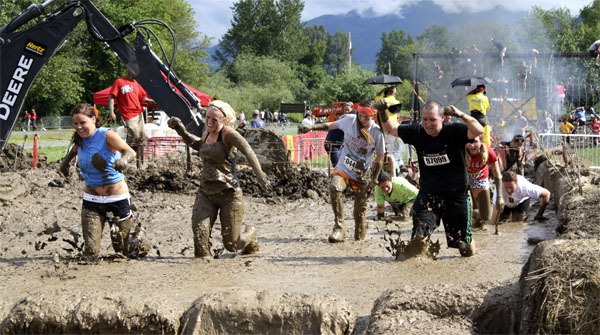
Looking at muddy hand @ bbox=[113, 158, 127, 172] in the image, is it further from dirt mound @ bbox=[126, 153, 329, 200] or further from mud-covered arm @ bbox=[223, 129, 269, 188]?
dirt mound @ bbox=[126, 153, 329, 200]

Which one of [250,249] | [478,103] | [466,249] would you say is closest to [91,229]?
[250,249]

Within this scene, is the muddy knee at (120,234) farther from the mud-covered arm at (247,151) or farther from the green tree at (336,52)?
the green tree at (336,52)

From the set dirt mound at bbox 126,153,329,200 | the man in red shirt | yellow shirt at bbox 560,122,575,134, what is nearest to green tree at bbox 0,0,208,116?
yellow shirt at bbox 560,122,575,134

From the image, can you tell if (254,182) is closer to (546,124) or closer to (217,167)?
(217,167)

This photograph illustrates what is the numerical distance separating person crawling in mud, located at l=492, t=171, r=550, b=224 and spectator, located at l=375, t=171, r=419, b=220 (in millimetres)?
1248

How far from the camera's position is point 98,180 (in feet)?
25.7

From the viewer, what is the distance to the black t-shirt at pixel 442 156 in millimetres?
7398

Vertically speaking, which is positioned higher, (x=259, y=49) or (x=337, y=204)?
(x=259, y=49)

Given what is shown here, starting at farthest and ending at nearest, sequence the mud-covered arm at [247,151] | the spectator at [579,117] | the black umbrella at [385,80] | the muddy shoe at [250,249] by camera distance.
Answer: the spectator at [579,117]
the black umbrella at [385,80]
the muddy shoe at [250,249]
the mud-covered arm at [247,151]

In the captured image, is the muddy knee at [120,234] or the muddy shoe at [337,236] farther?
the muddy shoe at [337,236]

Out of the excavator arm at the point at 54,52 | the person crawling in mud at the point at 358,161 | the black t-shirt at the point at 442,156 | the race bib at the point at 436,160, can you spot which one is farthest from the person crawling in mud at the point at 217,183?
the excavator arm at the point at 54,52

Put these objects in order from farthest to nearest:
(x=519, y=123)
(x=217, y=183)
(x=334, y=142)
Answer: (x=519, y=123) → (x=334, y=142) → (x=217, y=183)

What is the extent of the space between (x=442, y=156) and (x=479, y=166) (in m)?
2.79

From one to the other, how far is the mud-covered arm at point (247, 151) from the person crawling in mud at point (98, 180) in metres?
1.06
